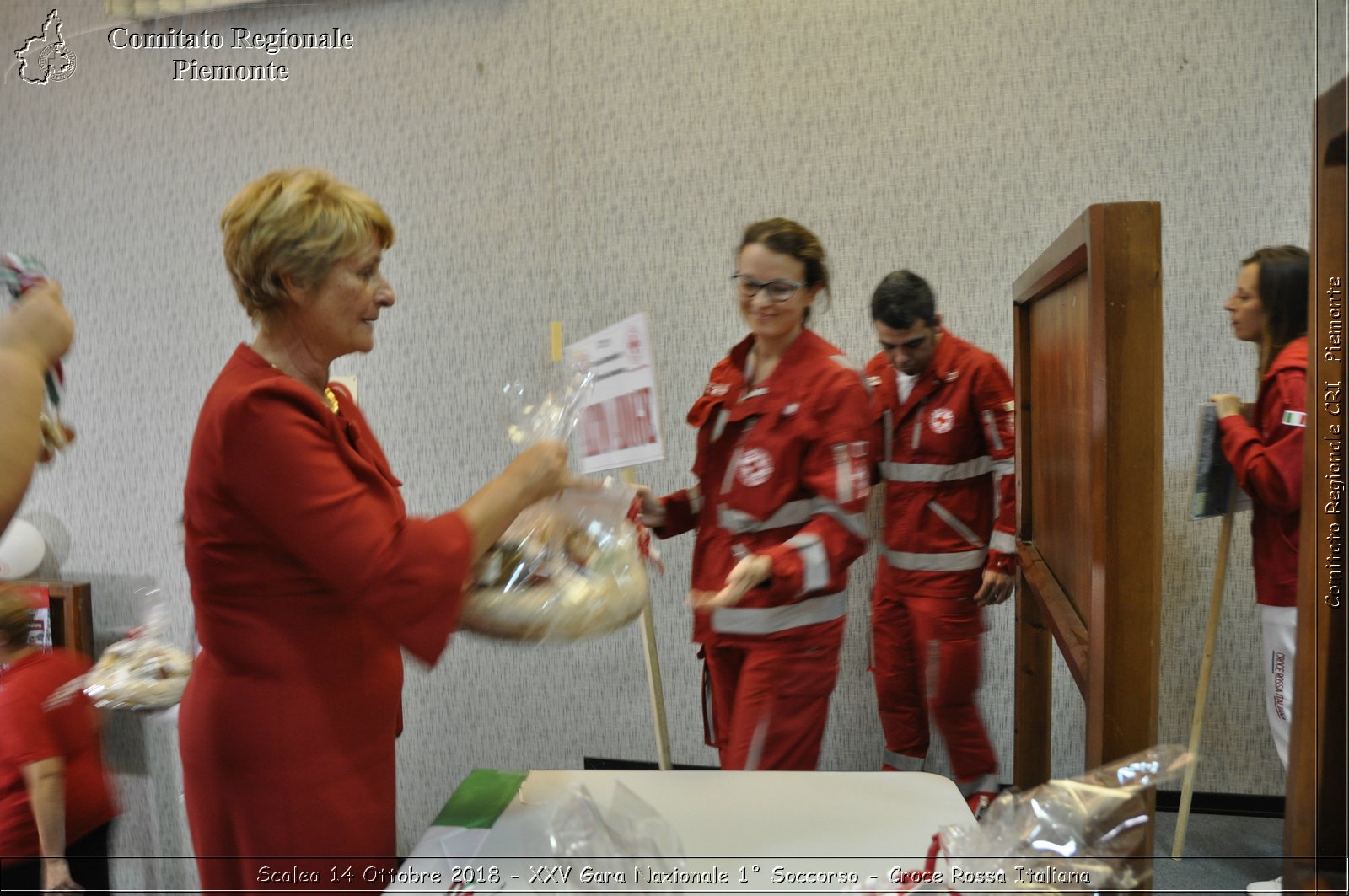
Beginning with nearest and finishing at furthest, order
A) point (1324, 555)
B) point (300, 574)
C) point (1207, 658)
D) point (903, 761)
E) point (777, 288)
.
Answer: point (1324, 555)
point (300, 574)
point (777, 288)
point (1207, 658)
point (903, 761)

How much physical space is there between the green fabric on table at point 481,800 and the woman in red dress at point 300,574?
12cm

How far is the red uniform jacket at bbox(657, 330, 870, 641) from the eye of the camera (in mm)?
1770

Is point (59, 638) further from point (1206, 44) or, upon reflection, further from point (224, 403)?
point (1206, 44)

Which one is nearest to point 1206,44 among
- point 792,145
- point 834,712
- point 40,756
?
point 792,145

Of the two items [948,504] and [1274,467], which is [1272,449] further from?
[948,504]

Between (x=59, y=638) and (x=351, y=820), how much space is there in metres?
2.54

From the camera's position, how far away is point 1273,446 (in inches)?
79.0

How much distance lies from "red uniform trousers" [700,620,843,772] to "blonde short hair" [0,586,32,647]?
155 centimetres

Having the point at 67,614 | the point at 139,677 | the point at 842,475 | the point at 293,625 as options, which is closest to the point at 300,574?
the point at 293,625

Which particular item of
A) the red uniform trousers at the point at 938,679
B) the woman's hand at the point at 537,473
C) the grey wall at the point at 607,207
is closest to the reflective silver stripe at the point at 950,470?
the red uniform trousers at the point at 938,679

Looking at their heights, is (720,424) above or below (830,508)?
above

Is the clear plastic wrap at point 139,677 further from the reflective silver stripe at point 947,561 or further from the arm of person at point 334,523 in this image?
the reflective silver stripe at point 947,561

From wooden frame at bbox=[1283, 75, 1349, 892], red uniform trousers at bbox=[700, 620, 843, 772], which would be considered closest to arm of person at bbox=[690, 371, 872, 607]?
red uniform trousers at bbox=[700, 620, 843, 772]

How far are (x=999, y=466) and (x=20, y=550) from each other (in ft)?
10.7
